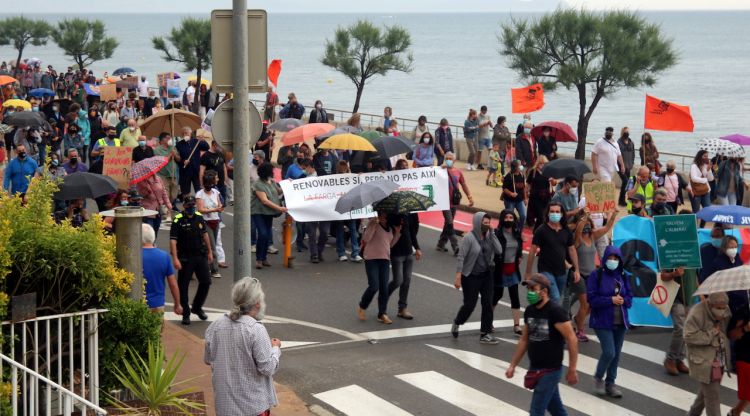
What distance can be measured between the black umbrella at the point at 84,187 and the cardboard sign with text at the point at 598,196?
6.71 meters

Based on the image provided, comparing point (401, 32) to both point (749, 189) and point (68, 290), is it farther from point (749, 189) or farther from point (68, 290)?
point (68, 290)

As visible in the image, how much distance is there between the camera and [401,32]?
45.1 metres

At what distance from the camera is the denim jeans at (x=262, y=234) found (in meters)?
17.7

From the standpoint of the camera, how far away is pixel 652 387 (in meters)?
12.3

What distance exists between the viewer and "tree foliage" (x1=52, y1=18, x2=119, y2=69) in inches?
2446

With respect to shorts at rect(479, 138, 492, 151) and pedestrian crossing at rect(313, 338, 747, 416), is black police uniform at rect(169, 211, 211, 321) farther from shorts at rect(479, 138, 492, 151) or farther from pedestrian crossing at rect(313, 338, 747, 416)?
shorts at rect(479, 138, 492, 151)

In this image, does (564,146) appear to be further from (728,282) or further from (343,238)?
(728,282)

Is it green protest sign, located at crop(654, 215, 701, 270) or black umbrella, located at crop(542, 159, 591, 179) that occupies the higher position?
black umbrella, located at crop(542, 159, 591, 179)

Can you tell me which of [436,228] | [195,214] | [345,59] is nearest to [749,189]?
[436,228]

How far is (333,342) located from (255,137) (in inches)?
166

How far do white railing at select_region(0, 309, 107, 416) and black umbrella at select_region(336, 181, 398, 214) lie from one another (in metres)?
6.31

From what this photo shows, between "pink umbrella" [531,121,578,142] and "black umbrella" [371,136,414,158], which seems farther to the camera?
Result: "pink umbrella" [531,121,578,142]

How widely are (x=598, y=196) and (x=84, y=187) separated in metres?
7.24

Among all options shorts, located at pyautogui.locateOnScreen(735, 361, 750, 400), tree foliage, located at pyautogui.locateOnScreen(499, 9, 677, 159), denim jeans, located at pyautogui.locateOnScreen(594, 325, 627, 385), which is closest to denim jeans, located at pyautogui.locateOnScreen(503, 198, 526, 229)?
denim jeans, located at pyautogui.locateOnScreen(594, 325, 627, 385)
